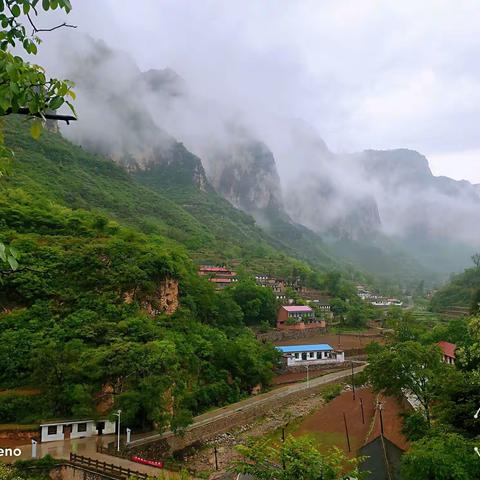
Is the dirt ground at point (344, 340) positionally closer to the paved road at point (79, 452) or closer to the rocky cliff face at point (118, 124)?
the paved road at point (79, 452)

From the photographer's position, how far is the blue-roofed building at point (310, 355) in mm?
41312

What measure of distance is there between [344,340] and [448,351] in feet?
50.4

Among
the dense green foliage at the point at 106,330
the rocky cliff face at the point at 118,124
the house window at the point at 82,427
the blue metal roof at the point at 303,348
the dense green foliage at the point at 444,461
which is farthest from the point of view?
the rocky cliff face at the point at 118,124

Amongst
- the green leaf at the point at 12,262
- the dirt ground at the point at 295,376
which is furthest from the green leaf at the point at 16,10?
the dirt ground at the point at 295,376

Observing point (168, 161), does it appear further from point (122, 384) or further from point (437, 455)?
point (437, 455)

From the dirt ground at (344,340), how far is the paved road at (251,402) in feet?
19.7

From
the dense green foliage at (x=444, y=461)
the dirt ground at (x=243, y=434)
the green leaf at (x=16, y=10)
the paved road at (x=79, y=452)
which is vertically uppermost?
the green leaf at (x=16, y=10)

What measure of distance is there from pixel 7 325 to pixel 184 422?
11357mm

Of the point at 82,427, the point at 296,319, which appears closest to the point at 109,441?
the point at 82,427

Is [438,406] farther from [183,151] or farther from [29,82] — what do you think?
[183,151]

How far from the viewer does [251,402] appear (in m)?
31.2

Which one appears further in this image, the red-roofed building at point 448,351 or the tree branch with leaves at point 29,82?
the red-roofed building at point 448,351

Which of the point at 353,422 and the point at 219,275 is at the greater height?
the point at 219,275

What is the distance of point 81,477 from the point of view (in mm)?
18047
